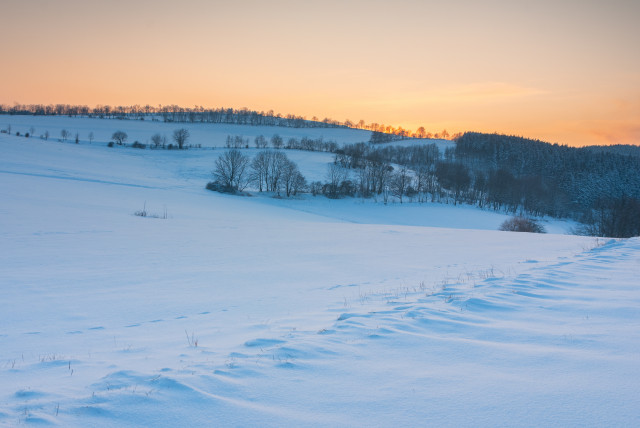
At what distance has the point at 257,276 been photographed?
1302 centimetres

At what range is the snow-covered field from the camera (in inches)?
135

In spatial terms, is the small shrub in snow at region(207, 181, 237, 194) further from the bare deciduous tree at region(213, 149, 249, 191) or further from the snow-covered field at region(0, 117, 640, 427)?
the snow-covered field at region(0, 117, 640, 427)

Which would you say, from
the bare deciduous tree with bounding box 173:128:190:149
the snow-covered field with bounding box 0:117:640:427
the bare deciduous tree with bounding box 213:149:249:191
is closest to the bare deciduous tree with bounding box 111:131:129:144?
the bare deciduous tree with bounding box 173:128:190:149

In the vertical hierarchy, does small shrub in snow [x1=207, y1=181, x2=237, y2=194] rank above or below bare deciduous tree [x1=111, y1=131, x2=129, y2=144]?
below

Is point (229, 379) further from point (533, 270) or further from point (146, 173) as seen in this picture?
point (146, 173)

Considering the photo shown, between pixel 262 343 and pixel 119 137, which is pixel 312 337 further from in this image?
pixel 119 137

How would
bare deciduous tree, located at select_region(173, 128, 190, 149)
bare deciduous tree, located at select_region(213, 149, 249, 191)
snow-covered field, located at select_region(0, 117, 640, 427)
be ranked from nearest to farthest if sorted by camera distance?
snow-covered field, located at select_region(0, 117, 640, 427), bare deciduous tree, located at select_region(213, 149, 249, 191), bare deciduous tree, located at select_region(173, 128, 190, 149)

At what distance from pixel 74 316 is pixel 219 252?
9.42m

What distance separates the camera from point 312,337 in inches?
222

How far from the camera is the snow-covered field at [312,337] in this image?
135 inches

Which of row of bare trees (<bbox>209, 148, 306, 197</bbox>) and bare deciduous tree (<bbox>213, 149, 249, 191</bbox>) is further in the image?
row of bare trees (<bbox>209, 148, 306, 197</bbox>)

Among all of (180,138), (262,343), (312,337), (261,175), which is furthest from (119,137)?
(312,337)

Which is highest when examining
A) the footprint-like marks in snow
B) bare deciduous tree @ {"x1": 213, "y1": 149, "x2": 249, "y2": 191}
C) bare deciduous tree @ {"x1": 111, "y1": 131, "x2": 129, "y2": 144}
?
bare deciduous tree @ {"x1": 111, "y1": 131, "x2": 129, "y2": 144}

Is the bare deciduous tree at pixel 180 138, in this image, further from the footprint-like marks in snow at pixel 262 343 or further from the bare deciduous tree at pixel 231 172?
the footprint-like marks in snow at pixel 262 343
